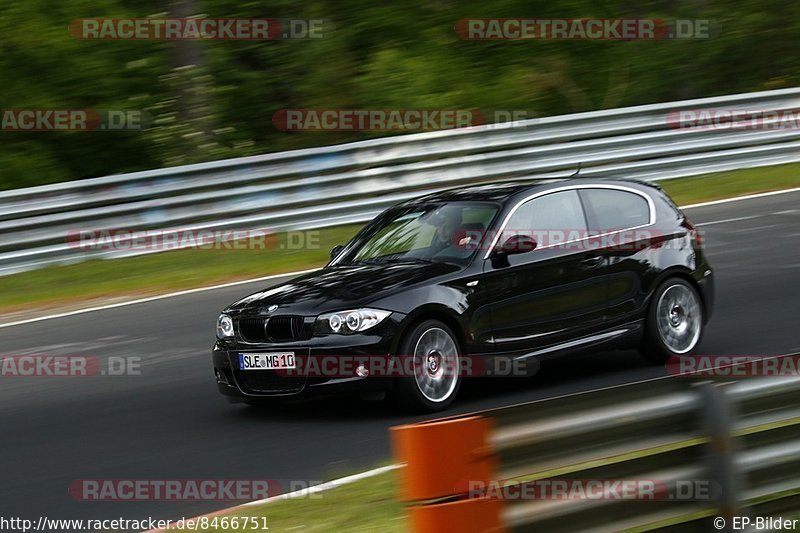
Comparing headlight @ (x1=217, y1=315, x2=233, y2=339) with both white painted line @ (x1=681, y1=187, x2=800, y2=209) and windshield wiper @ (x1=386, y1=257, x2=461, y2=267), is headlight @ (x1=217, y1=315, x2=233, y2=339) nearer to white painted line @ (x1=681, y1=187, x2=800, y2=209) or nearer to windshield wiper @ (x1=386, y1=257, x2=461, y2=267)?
windshield wiper @ (x1=386, y1=257, x2=461, y2=267)

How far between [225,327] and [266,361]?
1.93 ft

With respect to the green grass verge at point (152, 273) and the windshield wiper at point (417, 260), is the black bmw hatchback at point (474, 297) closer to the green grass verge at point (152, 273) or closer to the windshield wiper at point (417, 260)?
the windshield wiper at point (417, 260)

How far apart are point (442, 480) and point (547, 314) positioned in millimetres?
5041

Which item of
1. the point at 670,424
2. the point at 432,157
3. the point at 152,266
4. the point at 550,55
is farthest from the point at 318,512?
the point at 550,55

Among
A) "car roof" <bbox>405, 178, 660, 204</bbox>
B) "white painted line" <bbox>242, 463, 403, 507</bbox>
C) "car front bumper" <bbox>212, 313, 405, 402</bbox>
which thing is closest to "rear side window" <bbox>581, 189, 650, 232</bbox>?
"car roof" <bbox>405, 178, 660, 204</bbox>

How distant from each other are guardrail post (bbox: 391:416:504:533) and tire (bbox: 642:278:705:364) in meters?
5.70

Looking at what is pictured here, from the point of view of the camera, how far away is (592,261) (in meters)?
9.56

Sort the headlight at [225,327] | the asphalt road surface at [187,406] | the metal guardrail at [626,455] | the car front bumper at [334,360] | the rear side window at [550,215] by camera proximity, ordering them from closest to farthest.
→ 1. the metal guardrail at [626,455]
2. the asphalt road surface at [187,406]
3. the car front bumper at [334,360]
4. the headlight at [225,327]
5. the rear side window at [550,215]

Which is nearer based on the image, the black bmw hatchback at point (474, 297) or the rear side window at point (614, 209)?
the black bmw hatchback at point (474, 297)

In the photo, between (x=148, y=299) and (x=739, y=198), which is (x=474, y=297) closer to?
(x=148, y=299)

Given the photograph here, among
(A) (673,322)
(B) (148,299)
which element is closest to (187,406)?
(A) (673,322)

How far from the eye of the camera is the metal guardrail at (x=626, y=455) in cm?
439

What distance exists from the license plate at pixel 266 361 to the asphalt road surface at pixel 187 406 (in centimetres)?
44

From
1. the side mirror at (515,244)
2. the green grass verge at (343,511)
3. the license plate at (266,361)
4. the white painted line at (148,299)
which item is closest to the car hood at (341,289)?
the license plate at (266,361)
